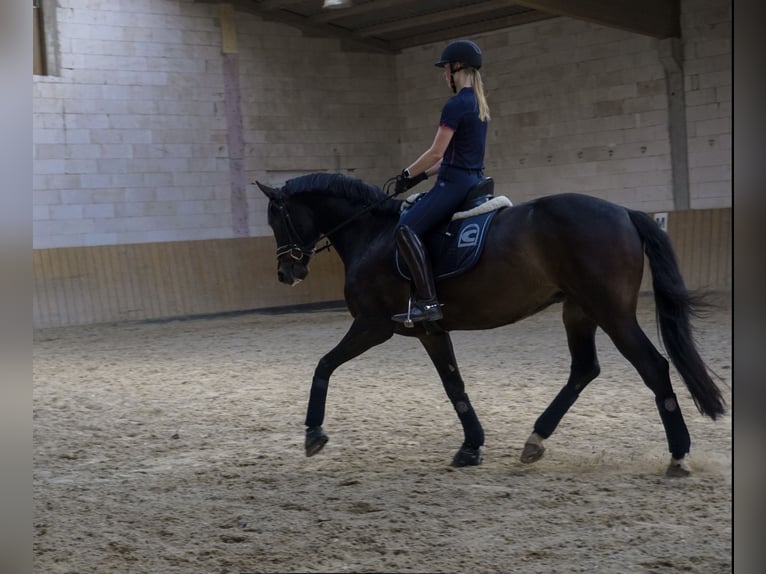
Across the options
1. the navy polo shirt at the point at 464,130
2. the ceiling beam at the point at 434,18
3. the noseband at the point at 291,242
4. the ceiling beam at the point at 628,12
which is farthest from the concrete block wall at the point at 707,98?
the noseband at the point at 291,242

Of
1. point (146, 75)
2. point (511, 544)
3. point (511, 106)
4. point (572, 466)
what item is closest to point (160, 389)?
point (572, 466)

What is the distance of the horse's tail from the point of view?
406 centimetres

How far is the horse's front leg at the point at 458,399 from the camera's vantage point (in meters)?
4.51

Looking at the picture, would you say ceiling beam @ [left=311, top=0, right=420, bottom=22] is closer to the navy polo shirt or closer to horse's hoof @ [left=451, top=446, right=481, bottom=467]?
the navy polo shirt

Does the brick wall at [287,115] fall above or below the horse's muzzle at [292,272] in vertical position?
above

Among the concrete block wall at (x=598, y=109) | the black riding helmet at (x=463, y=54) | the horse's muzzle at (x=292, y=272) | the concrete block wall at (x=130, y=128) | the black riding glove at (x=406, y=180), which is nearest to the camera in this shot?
the black riding helmet at (x=463, y=54)

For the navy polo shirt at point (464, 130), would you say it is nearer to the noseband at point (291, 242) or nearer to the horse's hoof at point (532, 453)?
the noseband at point (291, 242)

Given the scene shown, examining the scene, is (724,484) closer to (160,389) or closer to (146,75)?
(160,389)

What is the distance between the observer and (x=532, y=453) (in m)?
4.43

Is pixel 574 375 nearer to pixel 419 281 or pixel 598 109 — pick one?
pixel 419 281

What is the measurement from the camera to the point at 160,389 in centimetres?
742

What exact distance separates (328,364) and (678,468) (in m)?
1.78

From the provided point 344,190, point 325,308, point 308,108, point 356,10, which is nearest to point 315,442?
point 344,190

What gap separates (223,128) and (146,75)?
4.93ft
